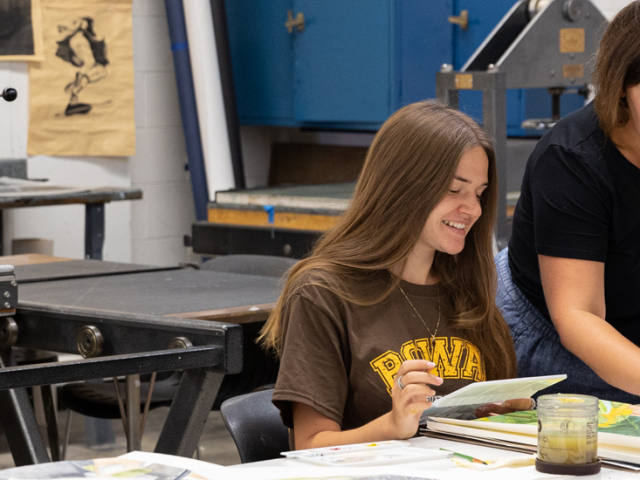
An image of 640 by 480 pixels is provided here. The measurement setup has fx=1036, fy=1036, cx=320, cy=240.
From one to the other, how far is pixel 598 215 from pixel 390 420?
0.50 metres

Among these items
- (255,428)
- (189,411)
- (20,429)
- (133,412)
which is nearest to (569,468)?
(255,428)

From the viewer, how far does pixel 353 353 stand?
1453mm

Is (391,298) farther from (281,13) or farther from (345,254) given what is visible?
(281,13)

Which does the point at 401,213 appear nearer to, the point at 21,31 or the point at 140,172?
the point at 21,31

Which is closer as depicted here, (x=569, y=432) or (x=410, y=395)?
(x=569, y=432)

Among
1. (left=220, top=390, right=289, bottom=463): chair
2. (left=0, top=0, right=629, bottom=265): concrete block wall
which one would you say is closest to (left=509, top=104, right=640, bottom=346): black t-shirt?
(left=220, top=390, right=289, bottom=463): chair

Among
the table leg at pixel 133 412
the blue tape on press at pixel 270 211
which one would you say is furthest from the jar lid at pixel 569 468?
the blue tape on press at pixel 270 211

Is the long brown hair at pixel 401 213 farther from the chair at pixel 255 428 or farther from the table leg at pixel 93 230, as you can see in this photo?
the table leg at pixel 93 230

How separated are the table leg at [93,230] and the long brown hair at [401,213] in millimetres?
2263

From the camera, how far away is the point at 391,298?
5.00 ft

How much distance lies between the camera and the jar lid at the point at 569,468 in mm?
1145

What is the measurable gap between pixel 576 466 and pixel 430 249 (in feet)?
1.65

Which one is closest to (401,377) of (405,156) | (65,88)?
(405,156)

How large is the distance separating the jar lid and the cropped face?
43 cm
